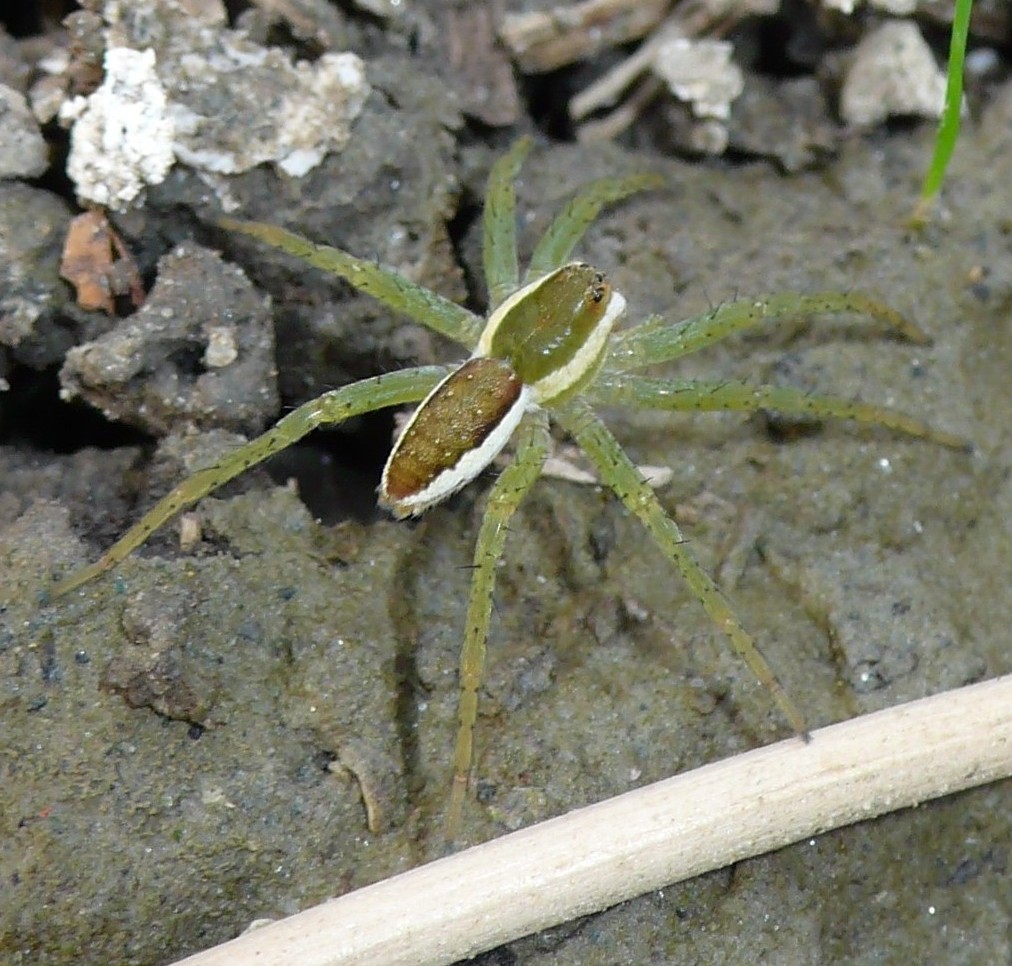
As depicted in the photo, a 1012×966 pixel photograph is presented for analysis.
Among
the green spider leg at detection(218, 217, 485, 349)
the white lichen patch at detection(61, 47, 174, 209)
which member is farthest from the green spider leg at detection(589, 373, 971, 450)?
the white lichen patch at detection(61, 47, 174, 209)

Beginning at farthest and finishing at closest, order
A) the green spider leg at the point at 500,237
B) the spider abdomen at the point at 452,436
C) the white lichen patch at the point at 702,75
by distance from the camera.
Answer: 1. the white lichen patch at the point at 702,75
2. the green spider leg at the point at 500,237
3. the spider abdomen at the point at 452,436

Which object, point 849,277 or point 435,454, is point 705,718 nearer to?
point 435,454

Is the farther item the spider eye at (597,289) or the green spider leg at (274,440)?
the spider eye at (597,289)

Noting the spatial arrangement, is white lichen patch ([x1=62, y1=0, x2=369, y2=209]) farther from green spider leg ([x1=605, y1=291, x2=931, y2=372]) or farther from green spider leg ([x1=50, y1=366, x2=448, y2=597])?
green spider leg ([x1=605, y1=291, x2=931, y2=372])

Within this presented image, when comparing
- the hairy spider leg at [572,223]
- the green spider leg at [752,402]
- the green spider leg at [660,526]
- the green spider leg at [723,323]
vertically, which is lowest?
the green spider leg at [660,526]

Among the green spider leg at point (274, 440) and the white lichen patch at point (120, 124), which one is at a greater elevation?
the white lichen patch at point (120, 124)

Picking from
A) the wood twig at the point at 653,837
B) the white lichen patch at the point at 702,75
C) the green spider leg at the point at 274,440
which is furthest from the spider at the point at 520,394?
the white lichen patch at the point at 702,75

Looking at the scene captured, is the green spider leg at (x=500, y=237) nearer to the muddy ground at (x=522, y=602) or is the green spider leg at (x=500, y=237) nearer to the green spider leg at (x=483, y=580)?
the muddy ground at (x=522, y=602)
